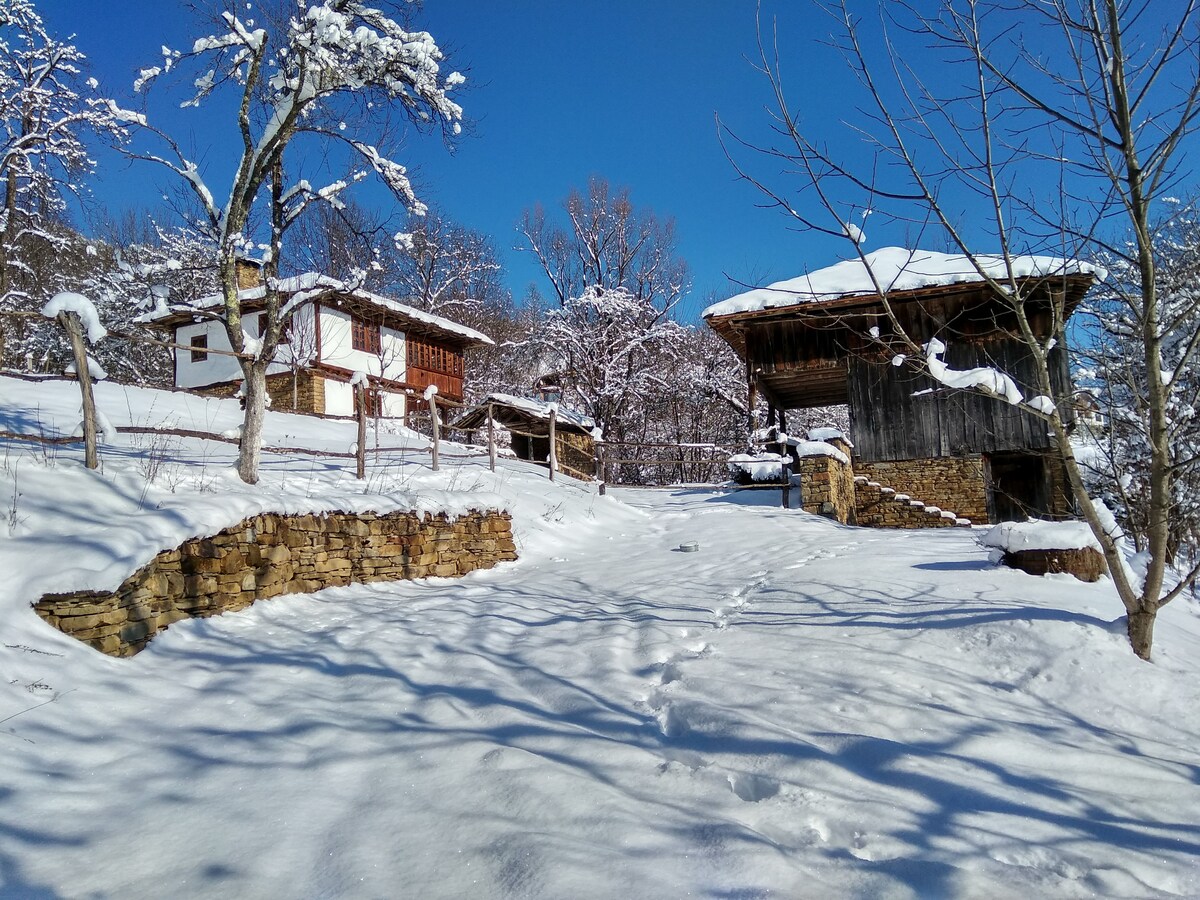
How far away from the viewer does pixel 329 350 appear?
72.3 feet

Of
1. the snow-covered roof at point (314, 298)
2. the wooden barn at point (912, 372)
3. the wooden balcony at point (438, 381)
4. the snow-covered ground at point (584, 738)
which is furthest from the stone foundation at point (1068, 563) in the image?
the wooden balcony at point (438, 381)

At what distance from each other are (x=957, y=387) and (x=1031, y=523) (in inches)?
105

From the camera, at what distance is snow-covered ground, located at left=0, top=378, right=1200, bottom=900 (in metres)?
2.66

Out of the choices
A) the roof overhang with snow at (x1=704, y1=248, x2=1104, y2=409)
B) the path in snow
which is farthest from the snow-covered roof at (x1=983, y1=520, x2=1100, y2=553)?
the roof overhang with snow at (x1=704, y1=248, x2=1104, y2=409)

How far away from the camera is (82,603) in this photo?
4352 millimetres

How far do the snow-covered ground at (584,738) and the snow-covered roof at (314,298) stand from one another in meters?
2.99

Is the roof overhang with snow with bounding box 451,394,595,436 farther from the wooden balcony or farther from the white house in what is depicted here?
the wooden balcony

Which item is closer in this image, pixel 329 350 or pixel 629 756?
pixel 629 756

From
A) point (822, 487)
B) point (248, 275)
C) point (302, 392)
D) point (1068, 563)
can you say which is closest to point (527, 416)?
point (302, 392)

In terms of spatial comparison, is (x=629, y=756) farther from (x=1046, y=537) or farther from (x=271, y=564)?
(x=1046, y=537)

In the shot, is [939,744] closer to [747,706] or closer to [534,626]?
[747,706]

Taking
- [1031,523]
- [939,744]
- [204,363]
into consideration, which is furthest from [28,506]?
[204,363]

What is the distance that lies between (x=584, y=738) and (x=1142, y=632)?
11.3 feet

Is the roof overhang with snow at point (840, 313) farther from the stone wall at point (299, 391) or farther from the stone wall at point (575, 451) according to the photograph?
the stone wall at point (299, 391)
